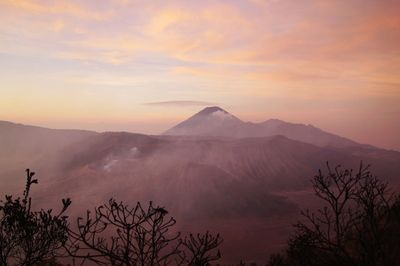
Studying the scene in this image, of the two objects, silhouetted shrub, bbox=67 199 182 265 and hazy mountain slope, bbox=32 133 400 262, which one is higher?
silhouetted shrub, bbox=67 199 182 265

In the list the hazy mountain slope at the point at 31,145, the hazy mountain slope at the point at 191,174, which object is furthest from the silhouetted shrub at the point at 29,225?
the hazy mountain slope at the point at 31,145

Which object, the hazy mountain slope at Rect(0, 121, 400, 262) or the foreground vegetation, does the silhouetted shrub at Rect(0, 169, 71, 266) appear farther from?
the hazy mountain slope at Rect(0, 121, 400, 262)

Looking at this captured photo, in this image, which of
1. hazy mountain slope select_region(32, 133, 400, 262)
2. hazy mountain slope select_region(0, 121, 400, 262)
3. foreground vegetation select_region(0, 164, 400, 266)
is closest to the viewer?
foreground vegetation select_region(0, 164, 400, 266)

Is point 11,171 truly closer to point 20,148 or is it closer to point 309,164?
point 20,148

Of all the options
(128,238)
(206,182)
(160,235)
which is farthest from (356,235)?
(206,182)

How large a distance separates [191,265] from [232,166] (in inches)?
3385

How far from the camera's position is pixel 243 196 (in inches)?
2581

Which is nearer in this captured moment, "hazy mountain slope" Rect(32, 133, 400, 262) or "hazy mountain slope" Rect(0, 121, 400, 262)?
"hazy mountain slope" Rect(32, 133, 400, 262)

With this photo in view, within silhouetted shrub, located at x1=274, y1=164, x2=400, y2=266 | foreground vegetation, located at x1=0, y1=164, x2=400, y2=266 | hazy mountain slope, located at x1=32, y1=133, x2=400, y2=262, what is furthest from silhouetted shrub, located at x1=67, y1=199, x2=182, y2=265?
hazy mountain slope, located at x1=32, y1=133, x2=400, y2=262

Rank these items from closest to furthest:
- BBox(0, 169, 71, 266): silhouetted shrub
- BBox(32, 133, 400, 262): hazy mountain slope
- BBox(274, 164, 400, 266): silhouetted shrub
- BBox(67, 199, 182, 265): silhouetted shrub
→ BBox(67, 199, 182, 265): silhouetted shrub → BBox(0, 169, 71, 266): silhouetted shrub → BBox(274, 164, 400, 266): silhouetted shrub → BBox(32, 133, 400, 262): hazy mountain slope

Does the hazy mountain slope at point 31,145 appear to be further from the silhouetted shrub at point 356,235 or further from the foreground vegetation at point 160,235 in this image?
the silhouetted shrub at point 356,235

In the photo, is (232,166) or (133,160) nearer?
(133,160)

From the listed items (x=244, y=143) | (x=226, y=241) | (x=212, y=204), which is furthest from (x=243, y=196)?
(x=244, y=143)

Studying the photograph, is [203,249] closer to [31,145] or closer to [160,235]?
[160,235]
